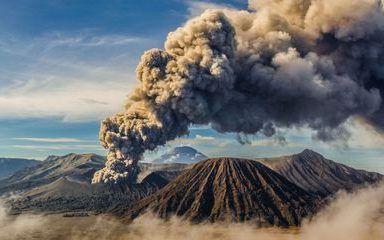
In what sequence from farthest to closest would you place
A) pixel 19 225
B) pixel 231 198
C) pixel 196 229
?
1. pixel 19 225
2. pixel 231 198
3. pixel 196 229

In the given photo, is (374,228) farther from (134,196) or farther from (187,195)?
(134,196)

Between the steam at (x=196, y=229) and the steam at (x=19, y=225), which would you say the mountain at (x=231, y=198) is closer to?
the steam at (x=196, y=229)

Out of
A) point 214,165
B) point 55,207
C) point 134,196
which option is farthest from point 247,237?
point 55,207

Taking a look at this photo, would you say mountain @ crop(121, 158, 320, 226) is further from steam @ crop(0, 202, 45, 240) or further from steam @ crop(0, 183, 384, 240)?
steam @ crop(0, 202, 45, 240)

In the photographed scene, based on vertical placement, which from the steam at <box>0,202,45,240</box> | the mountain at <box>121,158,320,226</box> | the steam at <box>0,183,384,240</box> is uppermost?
the mountain at <box>121,158,320,226</box>

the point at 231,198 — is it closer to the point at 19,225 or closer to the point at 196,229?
the point at 196,229

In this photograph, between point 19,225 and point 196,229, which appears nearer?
point 196,229

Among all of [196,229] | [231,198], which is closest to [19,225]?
[196,229]

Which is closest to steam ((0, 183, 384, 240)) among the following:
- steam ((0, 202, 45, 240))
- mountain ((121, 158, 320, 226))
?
steam ((0, 202, 45, 240))
